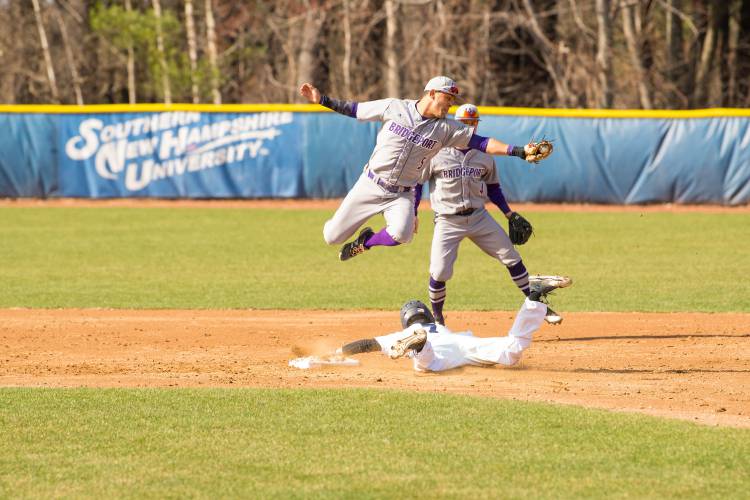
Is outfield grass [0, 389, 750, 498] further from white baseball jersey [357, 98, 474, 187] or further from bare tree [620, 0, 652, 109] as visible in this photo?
bare tree [620, 0, 652, 109]

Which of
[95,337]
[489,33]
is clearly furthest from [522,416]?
[489,33]

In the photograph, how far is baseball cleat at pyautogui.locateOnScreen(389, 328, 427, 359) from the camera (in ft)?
27.2

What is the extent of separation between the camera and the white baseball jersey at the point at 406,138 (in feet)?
30.7

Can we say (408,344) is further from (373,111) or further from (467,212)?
(373,111)

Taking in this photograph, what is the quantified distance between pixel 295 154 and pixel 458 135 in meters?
16.6

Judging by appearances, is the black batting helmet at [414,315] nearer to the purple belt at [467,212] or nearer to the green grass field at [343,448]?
the green grass field at [343,448]

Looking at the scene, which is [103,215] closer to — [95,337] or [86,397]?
[95,337]

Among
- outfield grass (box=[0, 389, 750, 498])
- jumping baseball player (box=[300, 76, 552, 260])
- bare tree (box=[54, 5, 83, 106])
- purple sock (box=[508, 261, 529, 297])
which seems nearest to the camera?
outfield grass (box=[0, 389, 750, 498])

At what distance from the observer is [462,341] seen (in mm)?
9047

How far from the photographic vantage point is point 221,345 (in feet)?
34.6

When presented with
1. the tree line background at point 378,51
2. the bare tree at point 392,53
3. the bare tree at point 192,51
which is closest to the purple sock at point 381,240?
the bare tree at point 392,53

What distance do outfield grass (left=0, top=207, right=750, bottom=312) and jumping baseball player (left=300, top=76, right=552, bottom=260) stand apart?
3.58m

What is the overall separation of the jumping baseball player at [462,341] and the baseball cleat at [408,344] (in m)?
0.16

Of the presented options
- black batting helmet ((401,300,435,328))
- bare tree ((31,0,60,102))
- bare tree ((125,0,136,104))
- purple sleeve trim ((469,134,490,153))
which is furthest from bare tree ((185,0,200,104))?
black batting helmet ((401,300,435,328))
